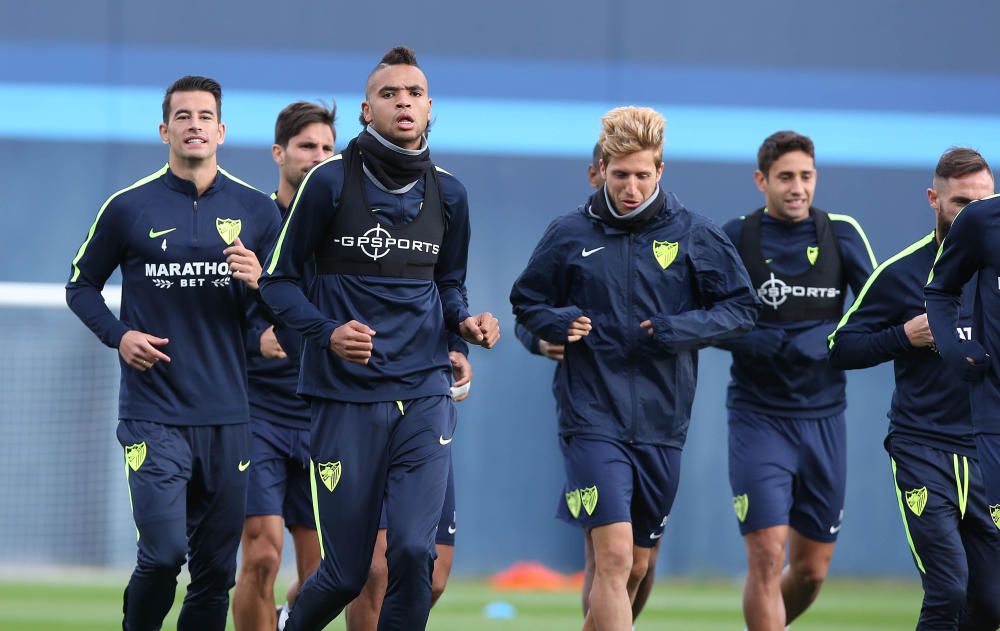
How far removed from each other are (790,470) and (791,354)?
0.54 meters

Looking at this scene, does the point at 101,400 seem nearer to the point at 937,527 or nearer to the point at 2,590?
the point at 2,590

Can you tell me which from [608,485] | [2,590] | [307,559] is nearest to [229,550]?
[307,559]

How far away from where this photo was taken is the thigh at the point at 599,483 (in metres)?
5.54

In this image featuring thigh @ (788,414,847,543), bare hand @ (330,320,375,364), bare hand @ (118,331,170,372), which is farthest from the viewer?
thigh @ (788,414,847,543)

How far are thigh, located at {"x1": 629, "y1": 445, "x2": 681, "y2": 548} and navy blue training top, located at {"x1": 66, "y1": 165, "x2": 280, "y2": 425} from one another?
1589mm

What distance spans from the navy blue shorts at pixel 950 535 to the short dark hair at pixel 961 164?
109 cm

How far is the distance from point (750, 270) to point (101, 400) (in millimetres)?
6348

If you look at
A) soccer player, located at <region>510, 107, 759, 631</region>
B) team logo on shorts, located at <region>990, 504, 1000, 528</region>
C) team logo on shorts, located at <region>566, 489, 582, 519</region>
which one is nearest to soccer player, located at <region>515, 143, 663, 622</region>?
team logo on shorts, located at <region>566, 489, 582, 519</region>

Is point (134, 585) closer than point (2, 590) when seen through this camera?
Yes

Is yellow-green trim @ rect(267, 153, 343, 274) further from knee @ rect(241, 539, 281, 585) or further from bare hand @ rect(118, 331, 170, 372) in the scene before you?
knee @ rect(241, 539, 281, 585)

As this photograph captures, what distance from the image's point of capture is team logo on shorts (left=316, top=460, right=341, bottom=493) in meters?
4.96

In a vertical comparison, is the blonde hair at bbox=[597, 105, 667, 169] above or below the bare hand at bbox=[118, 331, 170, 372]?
above

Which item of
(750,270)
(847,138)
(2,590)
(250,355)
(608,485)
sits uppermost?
(847,138)

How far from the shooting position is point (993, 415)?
4.90 meters
